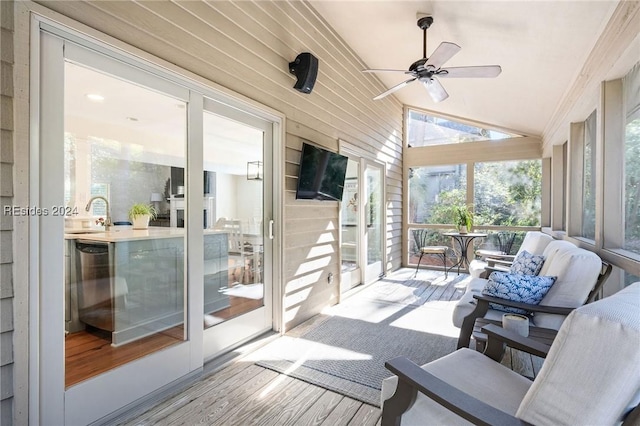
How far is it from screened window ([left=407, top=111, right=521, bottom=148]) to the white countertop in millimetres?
5603

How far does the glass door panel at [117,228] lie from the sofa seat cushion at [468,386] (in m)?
1.64

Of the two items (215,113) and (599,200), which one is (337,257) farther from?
(599,200)

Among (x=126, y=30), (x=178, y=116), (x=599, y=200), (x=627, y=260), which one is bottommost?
(x=627, y=260)

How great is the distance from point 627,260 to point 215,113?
9.91 ft

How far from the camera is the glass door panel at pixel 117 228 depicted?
1.79 m

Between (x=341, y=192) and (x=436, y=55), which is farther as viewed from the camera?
(x=341, y=192)

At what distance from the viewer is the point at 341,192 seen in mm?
4207

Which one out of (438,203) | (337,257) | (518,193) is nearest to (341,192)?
(337,257)

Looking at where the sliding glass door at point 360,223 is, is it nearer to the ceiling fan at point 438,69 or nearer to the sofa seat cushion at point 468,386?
the ceiling fan at point 438,69

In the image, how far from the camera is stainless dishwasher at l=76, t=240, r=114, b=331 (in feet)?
6.46

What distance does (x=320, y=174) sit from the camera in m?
3.66

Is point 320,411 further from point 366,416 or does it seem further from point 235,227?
point 235,227

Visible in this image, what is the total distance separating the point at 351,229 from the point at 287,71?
2.44 meters

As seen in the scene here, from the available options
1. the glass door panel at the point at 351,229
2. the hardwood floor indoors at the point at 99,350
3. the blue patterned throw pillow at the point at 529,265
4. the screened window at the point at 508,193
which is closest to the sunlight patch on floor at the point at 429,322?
the blue patterned throw pillow at the point at 529,265
